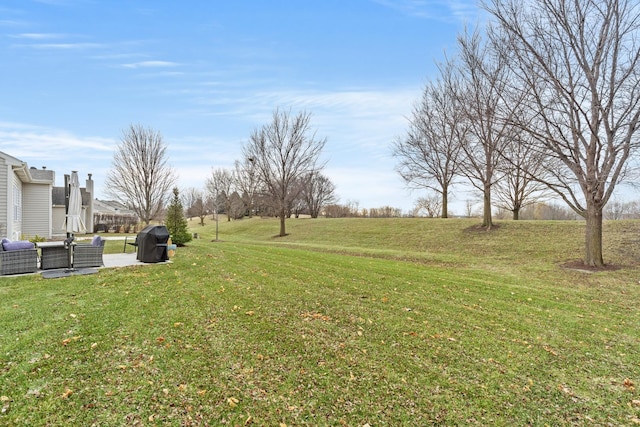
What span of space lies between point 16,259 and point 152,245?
3.07 metres

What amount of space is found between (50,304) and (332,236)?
19.6 m

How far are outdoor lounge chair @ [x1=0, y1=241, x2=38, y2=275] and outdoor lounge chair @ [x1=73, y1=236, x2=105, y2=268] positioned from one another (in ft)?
2.81

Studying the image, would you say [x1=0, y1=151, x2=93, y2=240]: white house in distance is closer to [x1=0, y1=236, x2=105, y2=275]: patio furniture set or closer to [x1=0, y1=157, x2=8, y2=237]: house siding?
[x1=0, y1=157, x2=8, y2=237]: house siding

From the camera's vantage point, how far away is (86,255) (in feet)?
28.1

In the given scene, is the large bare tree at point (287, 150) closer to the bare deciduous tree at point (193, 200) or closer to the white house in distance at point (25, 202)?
the white house in distance at point (25, 202)

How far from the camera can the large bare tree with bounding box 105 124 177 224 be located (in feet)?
78.9

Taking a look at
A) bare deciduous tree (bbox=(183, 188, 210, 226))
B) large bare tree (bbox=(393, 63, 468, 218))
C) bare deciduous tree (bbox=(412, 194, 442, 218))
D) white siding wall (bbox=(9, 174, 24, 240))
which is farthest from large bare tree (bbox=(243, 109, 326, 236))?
bare deciduous tree (bbox=(183, 188, 210, 226))

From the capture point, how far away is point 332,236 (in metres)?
24.1

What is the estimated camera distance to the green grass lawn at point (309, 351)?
9.34 feet

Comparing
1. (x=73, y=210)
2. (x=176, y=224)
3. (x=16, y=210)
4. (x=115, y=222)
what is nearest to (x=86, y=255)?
(x=73, y=210)

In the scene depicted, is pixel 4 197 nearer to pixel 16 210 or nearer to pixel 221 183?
pixel 16 210

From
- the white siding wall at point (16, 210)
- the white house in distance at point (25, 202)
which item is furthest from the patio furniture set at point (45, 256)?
the white siding wall at point (16, 210)

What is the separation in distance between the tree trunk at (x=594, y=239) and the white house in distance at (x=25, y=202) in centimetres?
2270

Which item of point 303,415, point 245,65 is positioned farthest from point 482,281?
point 245,65
